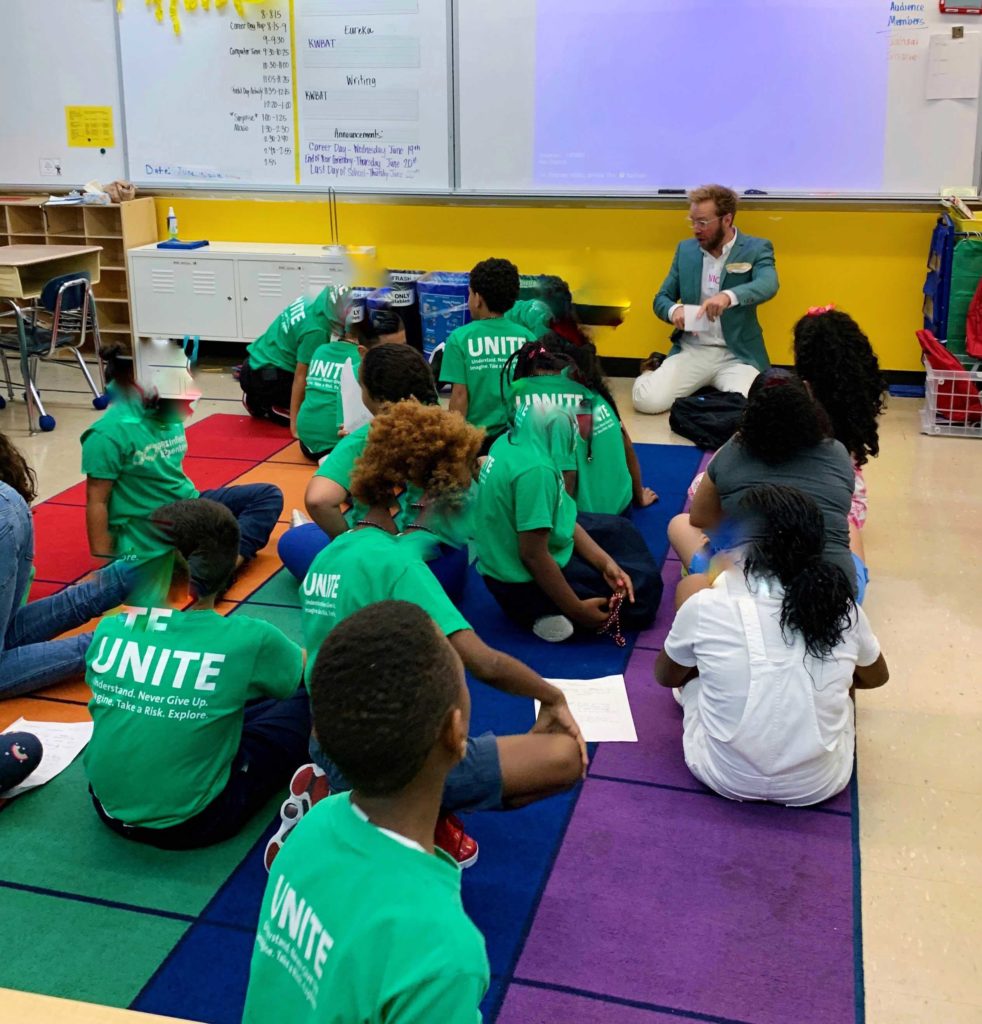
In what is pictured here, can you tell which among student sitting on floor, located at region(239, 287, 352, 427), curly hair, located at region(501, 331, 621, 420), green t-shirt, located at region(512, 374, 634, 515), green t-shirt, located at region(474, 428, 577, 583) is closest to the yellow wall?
student sitting on floor, located at region(239, 287, 352, 427)

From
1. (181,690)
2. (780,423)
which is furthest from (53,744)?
(780,423)

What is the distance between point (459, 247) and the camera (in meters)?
6.60

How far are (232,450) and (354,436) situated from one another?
2264 millimetres

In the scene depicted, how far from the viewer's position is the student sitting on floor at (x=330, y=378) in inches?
182

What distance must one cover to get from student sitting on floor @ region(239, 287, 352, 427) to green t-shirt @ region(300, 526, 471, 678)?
2787 millimetres

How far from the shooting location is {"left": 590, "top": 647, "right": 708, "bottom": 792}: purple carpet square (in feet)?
9.13

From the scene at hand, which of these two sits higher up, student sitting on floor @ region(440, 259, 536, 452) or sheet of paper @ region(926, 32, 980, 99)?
sheet of paper @ region(926, 32, 980, 99)

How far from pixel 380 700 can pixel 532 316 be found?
12.7 ft

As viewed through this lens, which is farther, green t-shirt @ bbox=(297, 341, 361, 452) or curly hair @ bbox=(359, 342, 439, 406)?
green t-shirt @ bbox=(297, 341, 361, 452)

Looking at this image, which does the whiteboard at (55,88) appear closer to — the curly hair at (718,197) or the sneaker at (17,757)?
the curly hair at (718,197)

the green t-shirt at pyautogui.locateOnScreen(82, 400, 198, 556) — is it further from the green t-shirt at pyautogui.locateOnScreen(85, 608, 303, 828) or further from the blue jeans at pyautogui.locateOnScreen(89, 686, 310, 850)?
the green t-shirt at pyautogui.locateOnScreen(85, 608, 303, 828)

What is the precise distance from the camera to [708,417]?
5.47 meters

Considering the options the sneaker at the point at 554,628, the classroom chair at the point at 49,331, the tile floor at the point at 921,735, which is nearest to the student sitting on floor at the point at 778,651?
the tile floor at the point at 921,735

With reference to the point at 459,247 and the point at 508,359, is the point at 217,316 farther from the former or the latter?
the point at 508,359
